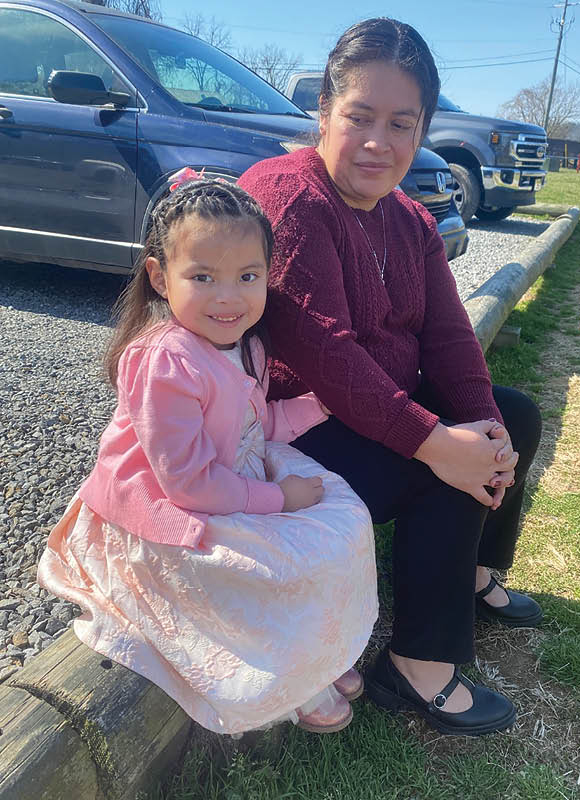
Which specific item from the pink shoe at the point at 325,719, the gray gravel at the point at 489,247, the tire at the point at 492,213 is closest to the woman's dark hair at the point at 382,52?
the pink shoe at the point at 325,719

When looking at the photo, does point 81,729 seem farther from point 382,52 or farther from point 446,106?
point 446,106

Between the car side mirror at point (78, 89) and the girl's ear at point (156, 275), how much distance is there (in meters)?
2.99

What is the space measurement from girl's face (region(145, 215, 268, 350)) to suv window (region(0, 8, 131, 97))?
3426 millimetres

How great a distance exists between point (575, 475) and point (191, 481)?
2452mm

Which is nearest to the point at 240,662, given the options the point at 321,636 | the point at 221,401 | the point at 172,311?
the point at 321,636

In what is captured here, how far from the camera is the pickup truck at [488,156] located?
9305 millimetres

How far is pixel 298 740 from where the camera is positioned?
1703mm

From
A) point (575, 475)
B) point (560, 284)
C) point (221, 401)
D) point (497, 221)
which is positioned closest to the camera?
point (221, 401)

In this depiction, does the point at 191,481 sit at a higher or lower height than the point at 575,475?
higher

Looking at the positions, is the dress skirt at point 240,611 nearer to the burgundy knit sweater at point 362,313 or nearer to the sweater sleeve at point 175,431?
the sweater sleeve at point 175,431

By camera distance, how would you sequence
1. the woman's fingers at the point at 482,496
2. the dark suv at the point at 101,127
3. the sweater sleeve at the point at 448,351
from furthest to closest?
the dark suv at the point at 101,127 → the sweater sleeve at the point at 448,351 → the woman's fingers at the point at 482,496

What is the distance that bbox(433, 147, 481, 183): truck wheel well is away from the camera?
9508 mm

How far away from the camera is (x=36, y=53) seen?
182 inches

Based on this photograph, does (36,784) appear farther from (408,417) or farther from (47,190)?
(47,190)
